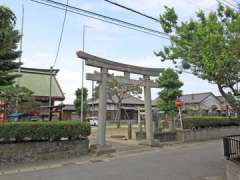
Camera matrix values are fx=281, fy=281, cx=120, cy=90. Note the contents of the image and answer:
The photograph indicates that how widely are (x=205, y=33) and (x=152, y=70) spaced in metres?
7.58

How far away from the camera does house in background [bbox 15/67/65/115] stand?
80.3ft

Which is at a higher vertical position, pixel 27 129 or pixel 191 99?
pixel 191 99

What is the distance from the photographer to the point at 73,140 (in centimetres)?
1213

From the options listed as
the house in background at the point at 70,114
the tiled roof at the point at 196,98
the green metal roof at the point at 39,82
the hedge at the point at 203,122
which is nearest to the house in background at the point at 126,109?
the house in background at the point at 70,114

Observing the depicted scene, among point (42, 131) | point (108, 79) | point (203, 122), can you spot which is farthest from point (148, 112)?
point (42, 131)

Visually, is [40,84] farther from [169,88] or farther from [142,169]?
[142,169]

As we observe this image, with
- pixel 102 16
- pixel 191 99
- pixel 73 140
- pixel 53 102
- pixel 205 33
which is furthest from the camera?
pixel 191 99

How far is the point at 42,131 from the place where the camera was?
36.5ft

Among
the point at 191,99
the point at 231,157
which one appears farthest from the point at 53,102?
the point at 191,99

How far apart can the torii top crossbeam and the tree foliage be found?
14.2 ft

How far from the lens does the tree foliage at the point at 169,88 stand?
786 inches

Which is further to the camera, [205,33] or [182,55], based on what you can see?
[182,55]

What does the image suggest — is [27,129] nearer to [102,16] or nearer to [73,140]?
[73,140]

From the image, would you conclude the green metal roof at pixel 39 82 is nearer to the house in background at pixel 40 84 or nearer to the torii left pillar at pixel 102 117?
the house in background at pixel 40 84
